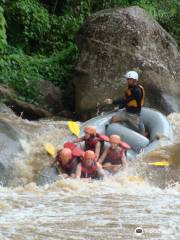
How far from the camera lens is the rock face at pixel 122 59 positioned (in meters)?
11.1

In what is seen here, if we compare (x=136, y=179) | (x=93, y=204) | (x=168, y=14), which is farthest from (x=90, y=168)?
(x=168, y=14)

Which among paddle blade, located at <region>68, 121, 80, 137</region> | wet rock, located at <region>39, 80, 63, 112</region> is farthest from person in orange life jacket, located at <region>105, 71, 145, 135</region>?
wet rock, located at <region>39, 80, 63, 112</region>

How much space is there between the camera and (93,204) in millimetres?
5941

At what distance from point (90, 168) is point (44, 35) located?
760 centimetres

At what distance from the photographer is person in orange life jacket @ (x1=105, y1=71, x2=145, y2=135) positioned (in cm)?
895

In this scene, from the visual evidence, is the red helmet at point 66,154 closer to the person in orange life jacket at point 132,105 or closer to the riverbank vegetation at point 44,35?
the person in orange life jacket at point 132,105

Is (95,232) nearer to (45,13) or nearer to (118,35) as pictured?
(118,35)

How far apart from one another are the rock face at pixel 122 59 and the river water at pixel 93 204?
117 inches

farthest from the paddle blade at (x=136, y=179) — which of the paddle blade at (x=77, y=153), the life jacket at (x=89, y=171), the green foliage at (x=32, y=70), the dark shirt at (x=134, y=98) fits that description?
the green foliage at (x=32, y=70)

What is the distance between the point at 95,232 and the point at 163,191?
1.93 m

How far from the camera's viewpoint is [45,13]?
1423cm

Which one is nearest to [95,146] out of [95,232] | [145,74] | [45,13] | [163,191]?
[163,191]

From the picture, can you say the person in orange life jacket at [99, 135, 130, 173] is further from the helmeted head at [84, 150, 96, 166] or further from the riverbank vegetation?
the riverbank vegetation

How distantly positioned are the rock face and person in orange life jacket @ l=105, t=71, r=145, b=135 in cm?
184
